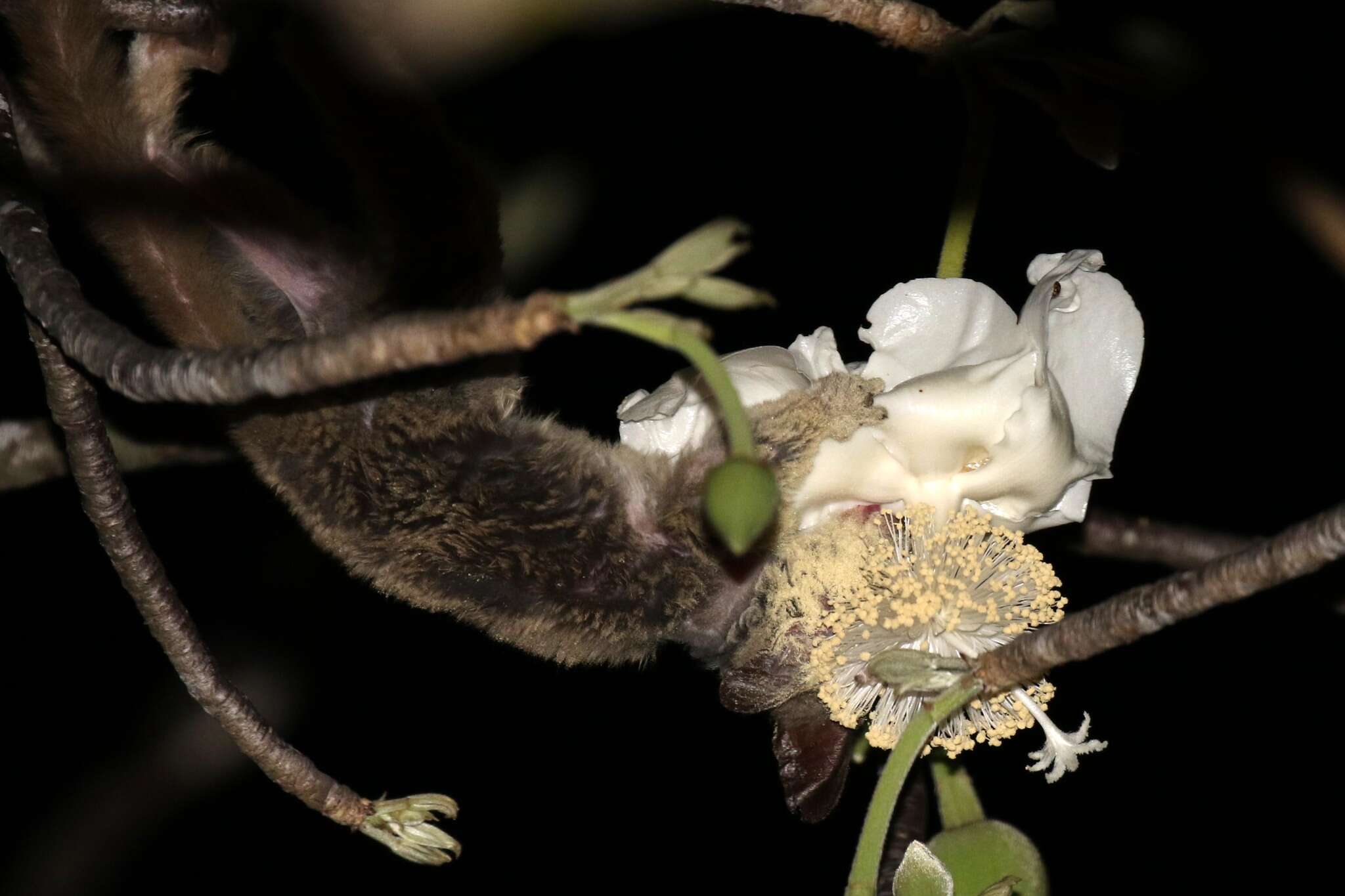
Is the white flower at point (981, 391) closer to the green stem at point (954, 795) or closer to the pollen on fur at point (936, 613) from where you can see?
the pollen on fur at point (936, 613)

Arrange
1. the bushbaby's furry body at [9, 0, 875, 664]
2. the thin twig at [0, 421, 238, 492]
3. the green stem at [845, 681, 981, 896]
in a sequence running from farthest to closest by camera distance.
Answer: the thin twig at [0, 421, 238, 492]
the bushbaby's furry body at [9, 0, 875, 664]
the green stem at [845, 681, 981, 896]

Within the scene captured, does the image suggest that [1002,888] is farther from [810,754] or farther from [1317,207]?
[1317,207]

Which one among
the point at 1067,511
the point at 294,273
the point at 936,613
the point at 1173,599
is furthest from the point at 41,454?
the point at 1173,599

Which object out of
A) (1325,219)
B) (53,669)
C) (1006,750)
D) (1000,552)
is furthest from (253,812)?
(1325,219)

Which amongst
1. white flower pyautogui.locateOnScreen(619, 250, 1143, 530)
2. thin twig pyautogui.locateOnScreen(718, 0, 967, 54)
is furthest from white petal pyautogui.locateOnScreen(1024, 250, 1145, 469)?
thin twig pyautogui.locateOnScreen(718, 0, 967, 54)

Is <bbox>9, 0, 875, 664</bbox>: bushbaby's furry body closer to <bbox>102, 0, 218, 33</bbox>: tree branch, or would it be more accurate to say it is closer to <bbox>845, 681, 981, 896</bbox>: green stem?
<bbox>102, 0, 218, 33</bbox>: tree branch

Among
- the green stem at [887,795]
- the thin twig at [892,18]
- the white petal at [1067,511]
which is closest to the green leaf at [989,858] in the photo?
the green stem at [887,795]
